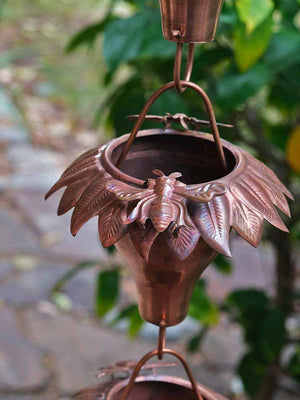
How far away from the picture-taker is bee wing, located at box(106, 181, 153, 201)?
0.56 metres

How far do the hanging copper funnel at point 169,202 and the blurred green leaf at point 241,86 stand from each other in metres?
0.35

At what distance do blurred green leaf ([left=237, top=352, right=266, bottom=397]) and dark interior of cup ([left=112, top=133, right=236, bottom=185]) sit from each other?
0.80 meters

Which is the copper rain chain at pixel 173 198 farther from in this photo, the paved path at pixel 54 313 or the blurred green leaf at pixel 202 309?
the paved path at pixel 54 313

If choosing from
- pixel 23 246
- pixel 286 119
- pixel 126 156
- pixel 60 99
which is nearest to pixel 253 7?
pixel 126 156

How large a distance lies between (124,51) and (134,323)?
516 mm

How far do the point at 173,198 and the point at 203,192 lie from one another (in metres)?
0.03

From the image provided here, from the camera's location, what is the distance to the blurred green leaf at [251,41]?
0.96m

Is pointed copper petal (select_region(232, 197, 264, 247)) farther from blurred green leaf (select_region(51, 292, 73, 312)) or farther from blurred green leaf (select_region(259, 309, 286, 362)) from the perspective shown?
blurred green leaf (select_region(51, 292, 73, 312))

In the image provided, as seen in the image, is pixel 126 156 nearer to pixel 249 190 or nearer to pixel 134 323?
pixel 249 190

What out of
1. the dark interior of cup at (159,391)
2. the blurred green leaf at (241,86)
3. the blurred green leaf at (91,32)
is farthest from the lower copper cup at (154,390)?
the blurred green leaf at (91,32)

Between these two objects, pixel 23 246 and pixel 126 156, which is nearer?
pixel 126 156

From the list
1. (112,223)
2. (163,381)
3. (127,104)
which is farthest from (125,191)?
(127,104)

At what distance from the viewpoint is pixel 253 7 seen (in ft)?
2.67

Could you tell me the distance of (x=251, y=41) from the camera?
0.97 m
